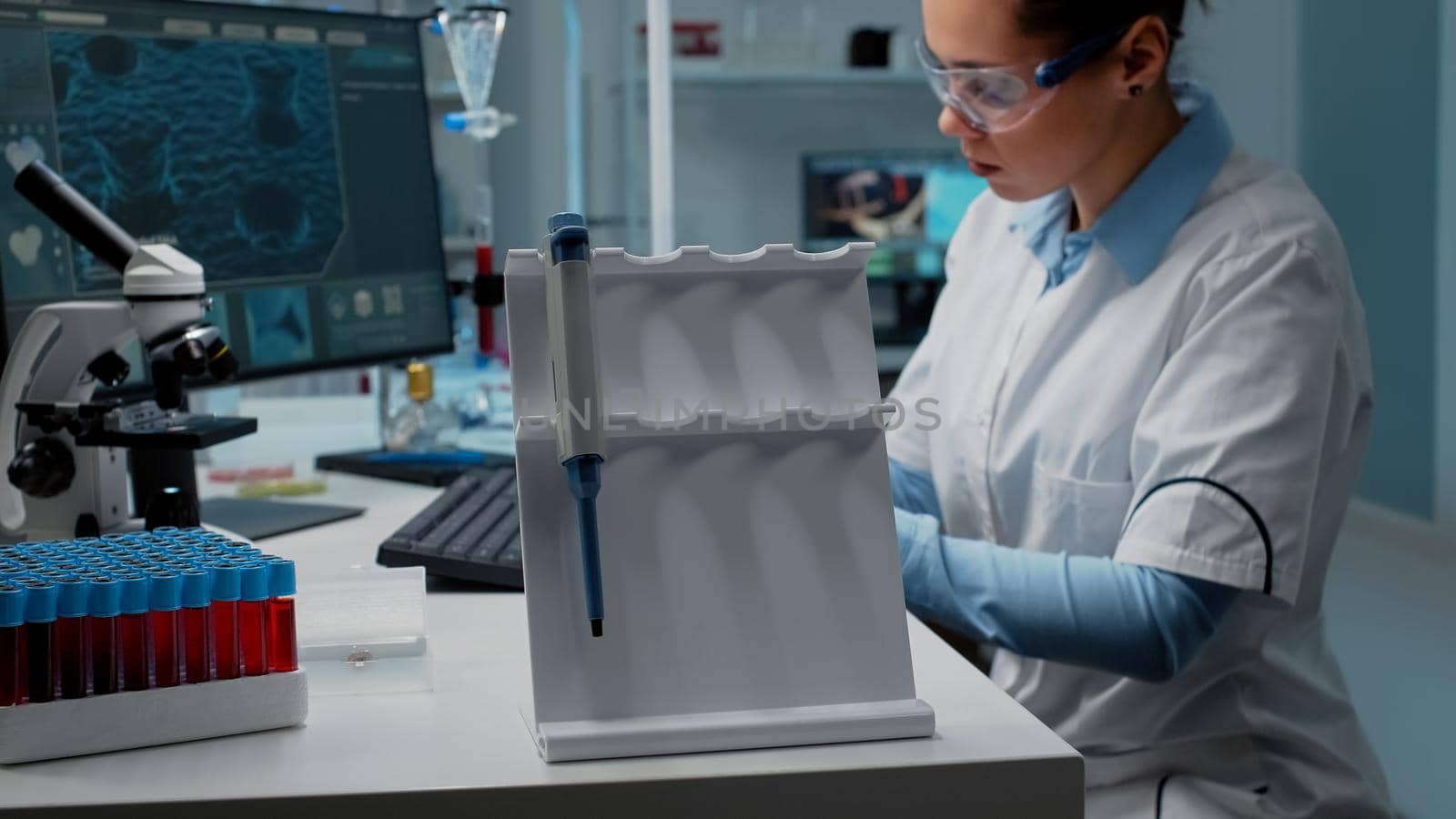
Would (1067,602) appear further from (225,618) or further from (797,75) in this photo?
(797,75)

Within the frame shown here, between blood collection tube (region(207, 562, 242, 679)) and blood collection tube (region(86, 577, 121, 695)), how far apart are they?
0.05 meters

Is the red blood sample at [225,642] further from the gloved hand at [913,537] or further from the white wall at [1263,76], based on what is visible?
the white wall at [1263,76]

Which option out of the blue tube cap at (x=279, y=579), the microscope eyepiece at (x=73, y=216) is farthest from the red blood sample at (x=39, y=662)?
the microscope eyepiece at (x=73, y=216)

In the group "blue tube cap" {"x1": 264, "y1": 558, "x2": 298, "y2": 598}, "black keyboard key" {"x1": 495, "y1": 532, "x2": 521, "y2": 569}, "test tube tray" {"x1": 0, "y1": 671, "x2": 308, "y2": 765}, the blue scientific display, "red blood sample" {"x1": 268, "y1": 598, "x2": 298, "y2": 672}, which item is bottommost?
"black keyboard key" {"x1": 495, "y1": 532, "x2": 521, "y2": 569}

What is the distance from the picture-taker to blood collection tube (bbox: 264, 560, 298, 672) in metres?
0.75

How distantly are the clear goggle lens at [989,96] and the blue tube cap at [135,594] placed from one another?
34.0 inches

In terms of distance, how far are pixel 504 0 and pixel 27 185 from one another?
3562 millimetres

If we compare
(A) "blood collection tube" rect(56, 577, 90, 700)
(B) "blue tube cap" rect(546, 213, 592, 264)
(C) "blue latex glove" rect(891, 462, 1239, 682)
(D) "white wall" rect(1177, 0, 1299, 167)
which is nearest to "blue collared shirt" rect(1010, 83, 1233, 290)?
(C) "blue latex glove" rect(891, 462, 1239, 682)

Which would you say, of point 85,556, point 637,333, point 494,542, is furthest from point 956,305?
point 85,556

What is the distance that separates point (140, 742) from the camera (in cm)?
72

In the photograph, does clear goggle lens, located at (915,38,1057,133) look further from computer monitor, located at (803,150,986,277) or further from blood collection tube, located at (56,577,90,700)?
computer monitor, located at (803,150,986,277)

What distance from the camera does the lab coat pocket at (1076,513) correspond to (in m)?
1.27

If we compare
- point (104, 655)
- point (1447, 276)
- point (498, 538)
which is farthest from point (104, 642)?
point (1447, 276)

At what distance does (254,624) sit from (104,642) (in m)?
0.08
